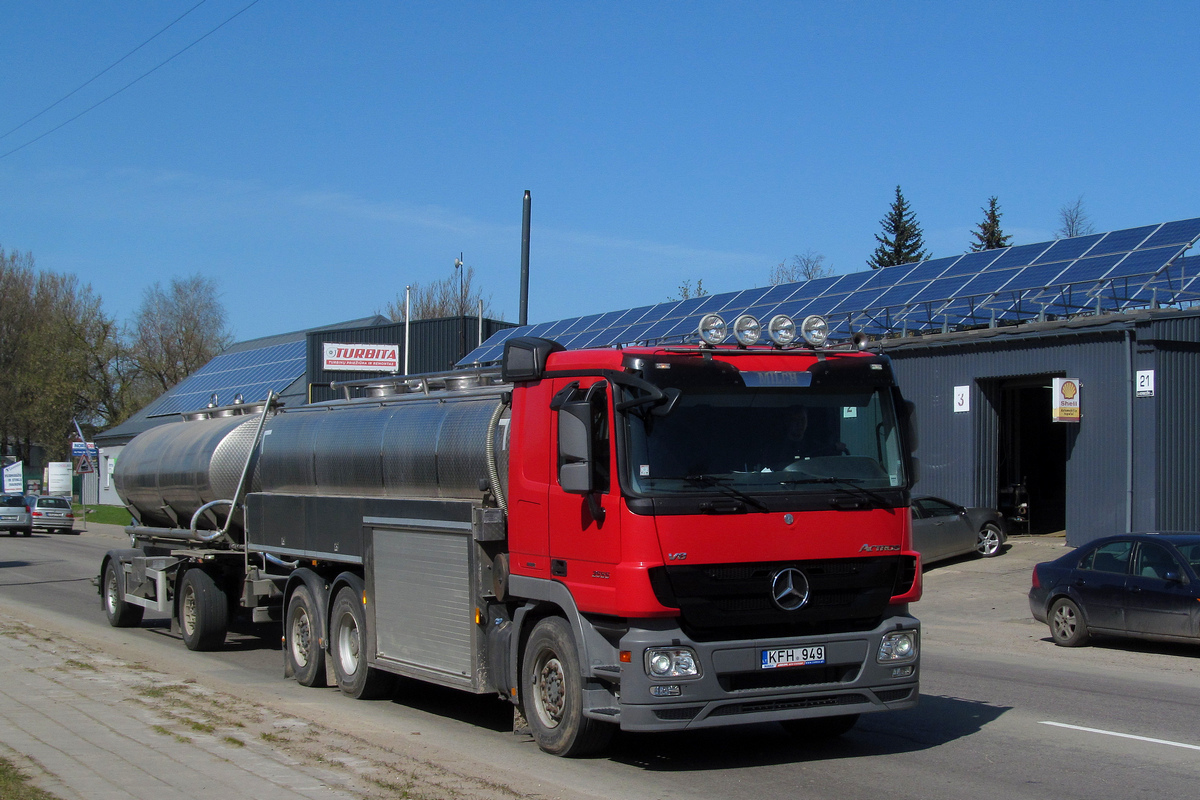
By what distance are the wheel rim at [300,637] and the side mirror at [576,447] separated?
5.10 m

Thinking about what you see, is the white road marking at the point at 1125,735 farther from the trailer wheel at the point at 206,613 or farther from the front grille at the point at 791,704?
the trailer wheel at the point at 206,613

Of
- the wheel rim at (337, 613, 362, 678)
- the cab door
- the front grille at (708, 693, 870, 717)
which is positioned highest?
the cab door

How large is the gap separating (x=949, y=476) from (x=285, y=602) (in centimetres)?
1700

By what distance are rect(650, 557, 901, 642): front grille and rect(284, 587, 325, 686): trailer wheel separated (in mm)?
5233

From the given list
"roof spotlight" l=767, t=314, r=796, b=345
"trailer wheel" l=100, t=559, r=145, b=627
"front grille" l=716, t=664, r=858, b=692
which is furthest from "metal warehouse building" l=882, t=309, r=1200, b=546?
"trailer wheel" l=100, t=559, r=145, b=627

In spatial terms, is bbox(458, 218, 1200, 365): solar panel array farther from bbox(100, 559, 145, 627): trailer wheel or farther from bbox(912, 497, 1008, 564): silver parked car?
bbox(100, 559, 145, 627): trailer wheel

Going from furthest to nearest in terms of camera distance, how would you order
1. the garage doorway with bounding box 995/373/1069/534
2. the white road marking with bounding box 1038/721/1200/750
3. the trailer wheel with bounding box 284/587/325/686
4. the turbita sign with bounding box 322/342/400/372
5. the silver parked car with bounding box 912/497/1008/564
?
the turbita sign with bounding box 322/342/400/372 < the garage doorway with bounding box 995/373/1069/534 < the silver parked car with bounding box 912/497/1008/564 < the trailer wheel with bounding box 284/587/325/686 < the white road marking with bounding box 1038/721/1200/750

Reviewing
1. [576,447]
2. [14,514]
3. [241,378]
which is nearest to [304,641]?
[576,447]

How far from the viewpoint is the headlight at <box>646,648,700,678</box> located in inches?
279

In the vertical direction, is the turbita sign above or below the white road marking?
above

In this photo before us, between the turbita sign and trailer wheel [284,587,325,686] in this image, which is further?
the turbita sign

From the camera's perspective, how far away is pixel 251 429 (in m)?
14.0

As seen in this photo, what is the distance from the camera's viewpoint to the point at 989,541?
23.2 m

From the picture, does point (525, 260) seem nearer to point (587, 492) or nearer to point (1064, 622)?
point (1064, 622)
